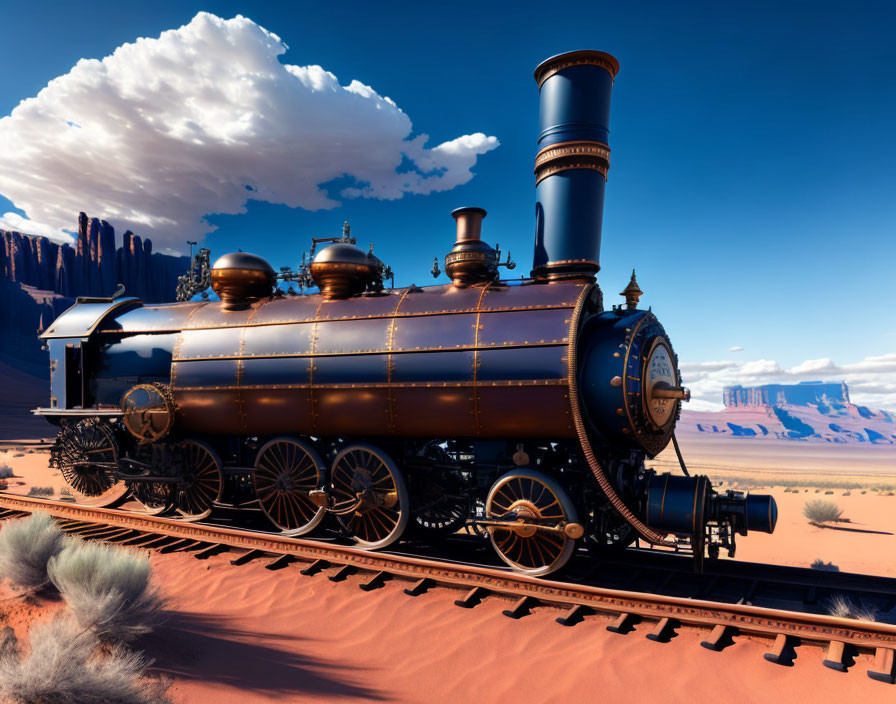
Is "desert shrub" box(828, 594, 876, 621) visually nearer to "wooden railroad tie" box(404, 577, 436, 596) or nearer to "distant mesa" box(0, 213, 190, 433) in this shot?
"wooden railroad tie" box(404, 577, 436, 596)

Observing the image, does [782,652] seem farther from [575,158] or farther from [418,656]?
[575,158]

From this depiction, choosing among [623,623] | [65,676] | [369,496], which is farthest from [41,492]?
[623,623]

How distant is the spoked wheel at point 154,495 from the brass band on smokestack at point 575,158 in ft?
26.3

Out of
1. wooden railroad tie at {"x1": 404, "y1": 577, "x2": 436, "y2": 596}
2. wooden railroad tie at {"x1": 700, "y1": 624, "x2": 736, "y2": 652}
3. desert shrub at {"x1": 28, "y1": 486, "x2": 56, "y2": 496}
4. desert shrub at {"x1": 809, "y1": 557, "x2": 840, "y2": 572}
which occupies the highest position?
wooden railroad tie at {"x1": 700, "y1": 624, "x2": 736, "y2": 652}

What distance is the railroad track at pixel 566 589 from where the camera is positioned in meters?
4.50

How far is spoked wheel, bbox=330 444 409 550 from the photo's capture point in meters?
7.25

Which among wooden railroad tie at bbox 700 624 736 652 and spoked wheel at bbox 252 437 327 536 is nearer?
wooden railroad tie at bbox 700 624 736 652

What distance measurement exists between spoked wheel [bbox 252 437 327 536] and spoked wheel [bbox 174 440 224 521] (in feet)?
3.51

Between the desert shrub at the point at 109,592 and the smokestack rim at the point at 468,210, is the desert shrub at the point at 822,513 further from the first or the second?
the desert shrub at the point at 109,592

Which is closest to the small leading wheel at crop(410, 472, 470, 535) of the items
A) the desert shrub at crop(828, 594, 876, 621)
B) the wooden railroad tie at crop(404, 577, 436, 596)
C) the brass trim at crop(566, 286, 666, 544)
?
the wooden railroad tie at crop(404, 577, 436, 596)

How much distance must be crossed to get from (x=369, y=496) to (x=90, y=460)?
667 centimetres

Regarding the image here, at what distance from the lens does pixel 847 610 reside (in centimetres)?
530

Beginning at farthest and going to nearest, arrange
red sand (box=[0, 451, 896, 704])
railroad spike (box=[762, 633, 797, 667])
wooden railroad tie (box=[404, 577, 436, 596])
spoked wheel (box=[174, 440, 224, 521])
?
spoked wheel (box=[174, 440, 224, 521]) → wooden railroad tie (box=[404, 577, 436, 596]) → railroad spike (box=[762, 633, 797, 667]) → red sand (box=[0, 451, 896, 704])

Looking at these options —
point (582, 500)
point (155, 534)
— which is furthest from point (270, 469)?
point (582, 500)
